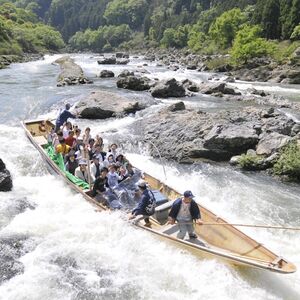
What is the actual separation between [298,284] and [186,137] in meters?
→ 11.0

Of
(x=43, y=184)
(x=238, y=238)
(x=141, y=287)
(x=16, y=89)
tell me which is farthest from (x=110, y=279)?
(x=16, y=89)

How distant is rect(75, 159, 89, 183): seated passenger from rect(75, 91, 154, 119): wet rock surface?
429 inches

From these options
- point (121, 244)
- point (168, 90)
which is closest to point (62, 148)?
point (121, 244)

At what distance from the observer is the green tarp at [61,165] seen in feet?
48.9

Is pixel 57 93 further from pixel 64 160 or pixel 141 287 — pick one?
pixel 141 287

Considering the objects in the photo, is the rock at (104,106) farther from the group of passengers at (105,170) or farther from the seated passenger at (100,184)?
the seated passenger at (100,184)

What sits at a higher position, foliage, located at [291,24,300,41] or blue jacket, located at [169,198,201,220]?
blue jacket, located at [169,198,201,220]

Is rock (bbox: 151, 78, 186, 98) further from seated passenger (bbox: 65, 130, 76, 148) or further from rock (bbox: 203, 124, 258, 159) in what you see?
seated passenger (bbox: 65, 130, 76, 148)

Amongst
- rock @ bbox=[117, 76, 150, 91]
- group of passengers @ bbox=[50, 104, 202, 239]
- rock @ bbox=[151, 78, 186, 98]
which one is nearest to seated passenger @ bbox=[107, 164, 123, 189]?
group of passengers @ bbox=[50, 104, 202, 239]

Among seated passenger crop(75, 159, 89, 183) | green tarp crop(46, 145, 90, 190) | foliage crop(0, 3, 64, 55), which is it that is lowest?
foliage crop(0, 3, 64, 55)

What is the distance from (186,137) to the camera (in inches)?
797

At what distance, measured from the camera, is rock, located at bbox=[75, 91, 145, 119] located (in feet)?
85.0

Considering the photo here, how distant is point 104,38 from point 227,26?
9723 centimetres

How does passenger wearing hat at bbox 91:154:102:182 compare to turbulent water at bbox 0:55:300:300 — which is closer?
turbulent water at bbox 0:55:300:300
